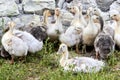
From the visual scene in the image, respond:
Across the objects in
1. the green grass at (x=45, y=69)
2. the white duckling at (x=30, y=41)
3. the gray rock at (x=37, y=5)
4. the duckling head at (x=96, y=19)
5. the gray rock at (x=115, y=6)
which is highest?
the gray rock at (x=37, y=5)

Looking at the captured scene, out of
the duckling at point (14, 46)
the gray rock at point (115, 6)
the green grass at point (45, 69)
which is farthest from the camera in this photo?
the gray rock at point (115, 6)

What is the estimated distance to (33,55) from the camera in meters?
9.08

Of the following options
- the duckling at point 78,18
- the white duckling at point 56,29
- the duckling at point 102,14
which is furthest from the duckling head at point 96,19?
the white duckling at point 56,29

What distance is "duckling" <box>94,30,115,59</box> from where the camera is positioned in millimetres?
8594

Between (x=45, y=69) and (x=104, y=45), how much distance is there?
115cm

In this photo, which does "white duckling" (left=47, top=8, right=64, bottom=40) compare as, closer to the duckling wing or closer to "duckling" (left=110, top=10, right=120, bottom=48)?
"duckling" (left=110, top=10, right=120, bottom=48)

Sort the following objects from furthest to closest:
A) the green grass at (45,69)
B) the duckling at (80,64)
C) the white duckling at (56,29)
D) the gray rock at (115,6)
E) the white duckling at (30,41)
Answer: the gray rock at (115,6) → the white duckling at (56,29) → the white duckling at (30,41) → the duckling at (80,64) → the green grass at (45,69)

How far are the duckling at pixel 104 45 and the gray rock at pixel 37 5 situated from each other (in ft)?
5.49

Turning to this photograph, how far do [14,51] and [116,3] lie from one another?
9.68 feet

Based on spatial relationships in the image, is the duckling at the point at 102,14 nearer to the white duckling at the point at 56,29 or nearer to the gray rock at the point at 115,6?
the gray rock at the point at 115,6

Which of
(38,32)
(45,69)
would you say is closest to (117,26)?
(38,32)

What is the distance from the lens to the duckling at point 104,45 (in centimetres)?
859

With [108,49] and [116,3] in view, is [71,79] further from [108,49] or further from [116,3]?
[116,3]

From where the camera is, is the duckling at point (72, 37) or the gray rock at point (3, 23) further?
the gray rock at point (3, 23)
